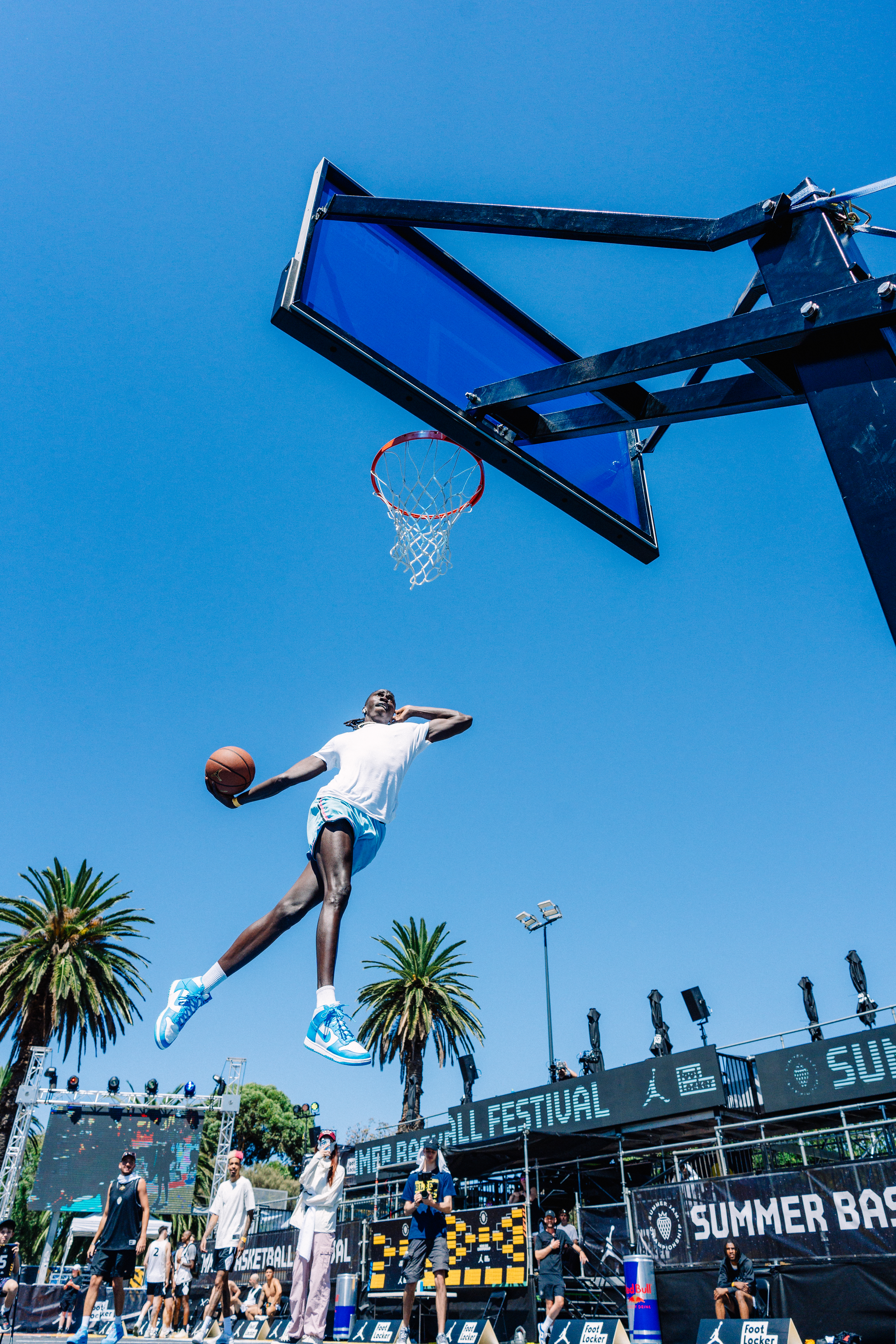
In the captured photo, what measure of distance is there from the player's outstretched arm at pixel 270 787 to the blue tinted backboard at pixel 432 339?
179cm

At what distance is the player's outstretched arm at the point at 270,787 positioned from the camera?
14.0ft

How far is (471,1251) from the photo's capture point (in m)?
13.8

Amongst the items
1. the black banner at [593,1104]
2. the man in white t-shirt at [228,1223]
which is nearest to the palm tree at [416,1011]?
the black banner at [593,1104]

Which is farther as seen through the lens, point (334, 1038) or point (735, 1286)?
point (735, 1286)

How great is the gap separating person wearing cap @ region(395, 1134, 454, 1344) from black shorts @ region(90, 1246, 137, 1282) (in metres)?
2.97

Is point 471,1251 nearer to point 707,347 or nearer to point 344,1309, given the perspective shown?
point 344,1309

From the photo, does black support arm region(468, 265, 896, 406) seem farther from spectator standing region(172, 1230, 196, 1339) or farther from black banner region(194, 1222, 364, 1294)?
spectator standing region(172, 1230, 196, 1339)

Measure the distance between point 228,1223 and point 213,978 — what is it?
8183 mm

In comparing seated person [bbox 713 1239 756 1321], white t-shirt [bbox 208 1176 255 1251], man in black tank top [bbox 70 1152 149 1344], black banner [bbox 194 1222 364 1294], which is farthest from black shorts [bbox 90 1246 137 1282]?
seated person [bbox 713 1239 756 1321]

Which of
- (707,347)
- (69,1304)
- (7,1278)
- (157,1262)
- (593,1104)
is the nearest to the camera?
(707,347)

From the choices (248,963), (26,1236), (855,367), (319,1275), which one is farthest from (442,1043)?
(855,367)

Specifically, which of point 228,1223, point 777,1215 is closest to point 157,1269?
point 228,1223

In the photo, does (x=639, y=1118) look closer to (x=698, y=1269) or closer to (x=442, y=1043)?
(x=698, y=1269)

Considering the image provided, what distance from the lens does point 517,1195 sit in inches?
830
